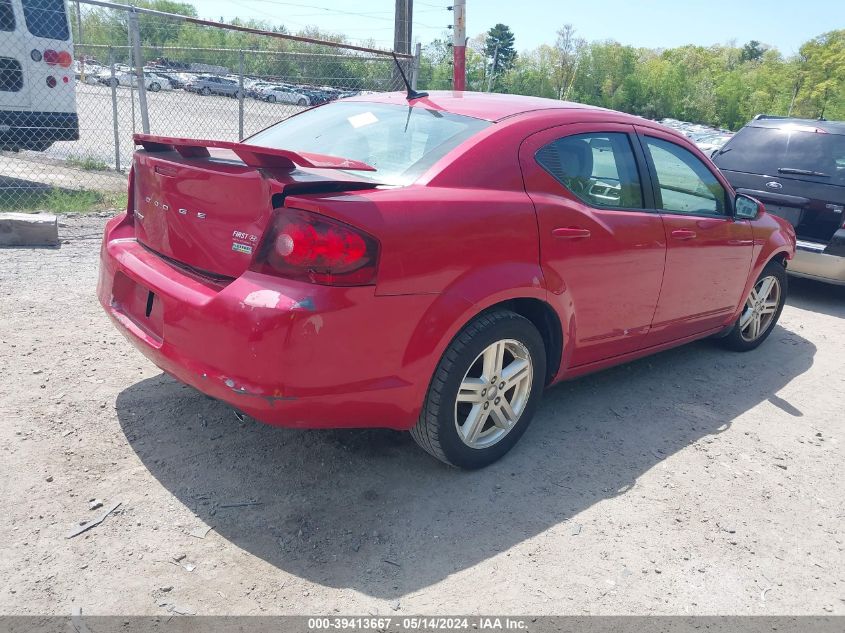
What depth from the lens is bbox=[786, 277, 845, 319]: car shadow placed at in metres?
6.66

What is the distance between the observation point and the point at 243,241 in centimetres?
266

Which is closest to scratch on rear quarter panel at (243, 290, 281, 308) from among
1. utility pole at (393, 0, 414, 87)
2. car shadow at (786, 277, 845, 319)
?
car shadow at (786, 277, 845, 319)

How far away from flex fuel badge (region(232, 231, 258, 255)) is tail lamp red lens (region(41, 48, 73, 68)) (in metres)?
7.54

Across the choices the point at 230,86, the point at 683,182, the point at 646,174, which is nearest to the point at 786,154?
the point at 683,182

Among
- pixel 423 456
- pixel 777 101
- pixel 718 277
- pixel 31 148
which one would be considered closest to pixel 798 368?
pixel 718 277

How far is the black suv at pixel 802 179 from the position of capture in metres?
6.45

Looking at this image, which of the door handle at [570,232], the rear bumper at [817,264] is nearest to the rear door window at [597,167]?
Result: the door handle at [570,232]

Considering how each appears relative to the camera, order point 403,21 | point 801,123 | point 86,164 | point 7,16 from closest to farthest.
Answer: point 801,123 < point 7,16 < point 86,164 < point 403,21

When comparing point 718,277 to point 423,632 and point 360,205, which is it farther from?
point 423,632

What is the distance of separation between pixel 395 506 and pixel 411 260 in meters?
1.04

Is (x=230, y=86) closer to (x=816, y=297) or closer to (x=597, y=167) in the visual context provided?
(x=597, y=167)

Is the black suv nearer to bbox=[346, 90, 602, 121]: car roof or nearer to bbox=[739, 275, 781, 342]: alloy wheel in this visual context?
bbox=[739, 275, 781, 342]: alloy wheel

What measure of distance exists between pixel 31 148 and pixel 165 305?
24.5ft

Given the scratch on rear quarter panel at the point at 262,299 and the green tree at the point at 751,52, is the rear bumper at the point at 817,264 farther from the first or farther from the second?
the green tree at the point at 751,52
